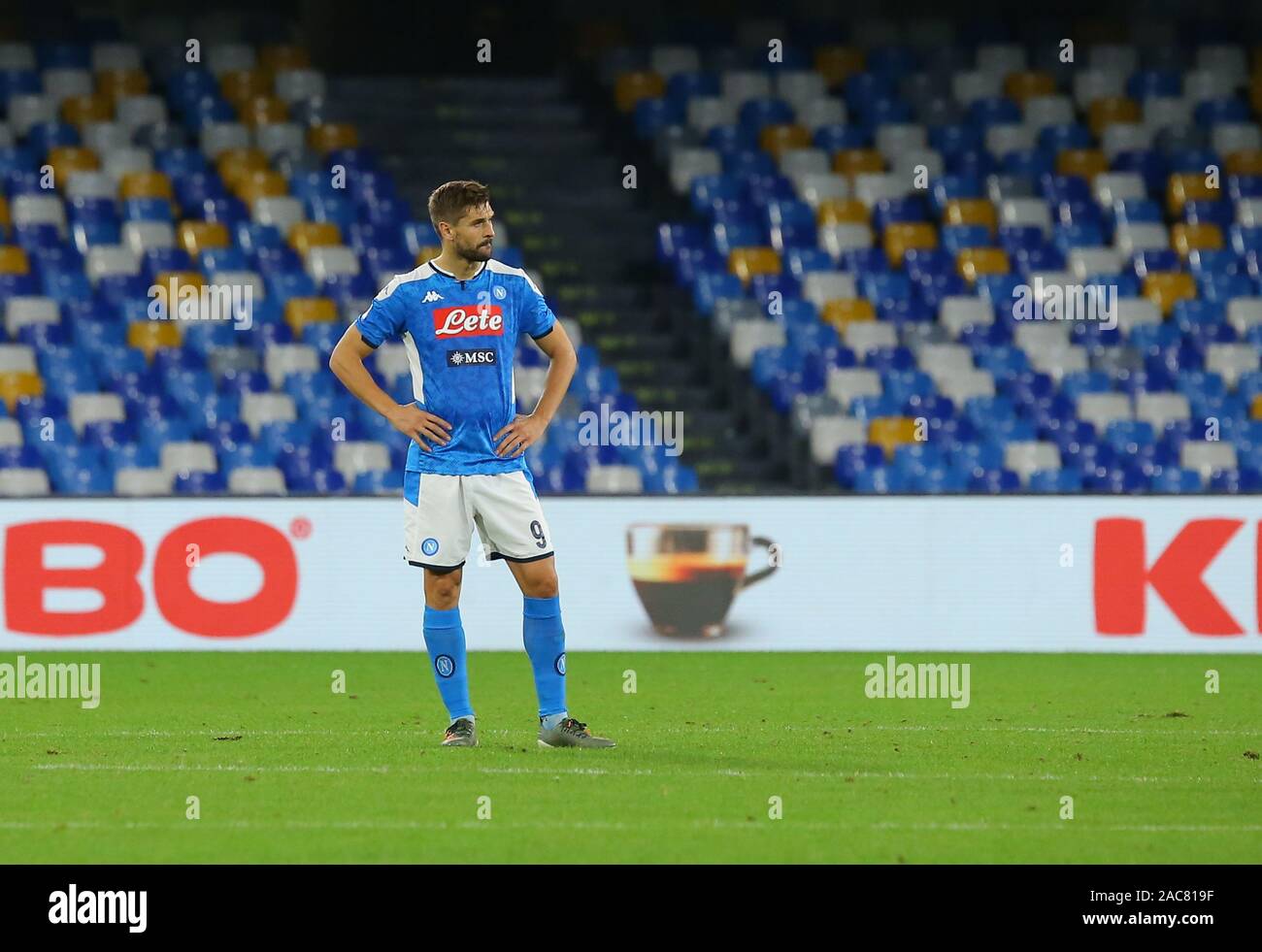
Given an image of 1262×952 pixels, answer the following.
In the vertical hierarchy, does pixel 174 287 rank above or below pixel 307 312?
above

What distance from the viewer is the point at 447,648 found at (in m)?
8.07

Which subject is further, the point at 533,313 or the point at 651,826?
the point at 533,313

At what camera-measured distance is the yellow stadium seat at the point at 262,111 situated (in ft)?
61.7

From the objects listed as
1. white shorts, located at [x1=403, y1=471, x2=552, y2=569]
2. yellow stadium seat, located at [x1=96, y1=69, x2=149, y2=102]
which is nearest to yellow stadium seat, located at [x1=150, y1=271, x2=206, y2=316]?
yellow stadium seat, located at [x1=96, y1=69, x2=149, y2=102]

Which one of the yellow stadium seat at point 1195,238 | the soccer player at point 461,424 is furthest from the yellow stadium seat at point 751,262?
the soccer player at point 461,424

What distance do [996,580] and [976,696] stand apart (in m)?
2.63

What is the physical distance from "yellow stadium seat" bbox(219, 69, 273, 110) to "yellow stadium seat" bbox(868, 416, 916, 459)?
6.75 m

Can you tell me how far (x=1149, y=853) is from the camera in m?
6.07

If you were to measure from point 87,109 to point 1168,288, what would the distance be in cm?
959

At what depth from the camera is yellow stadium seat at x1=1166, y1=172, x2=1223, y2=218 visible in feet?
62.3

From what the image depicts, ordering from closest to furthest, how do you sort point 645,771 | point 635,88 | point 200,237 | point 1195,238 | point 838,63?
1. point 645,771
2. point 200,237
3. point 1195,238
4. point 635,88
5. point 838,63

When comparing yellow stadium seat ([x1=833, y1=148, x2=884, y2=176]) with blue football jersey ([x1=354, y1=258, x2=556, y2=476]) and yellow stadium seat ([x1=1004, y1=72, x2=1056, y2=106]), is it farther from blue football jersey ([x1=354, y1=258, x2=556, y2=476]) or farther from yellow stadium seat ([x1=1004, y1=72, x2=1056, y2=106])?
blue football jersey ([x1=354, y1=258, x2=556, y2=476])

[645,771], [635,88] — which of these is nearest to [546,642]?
[645,771]

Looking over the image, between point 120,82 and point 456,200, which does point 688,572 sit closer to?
point 456,200
